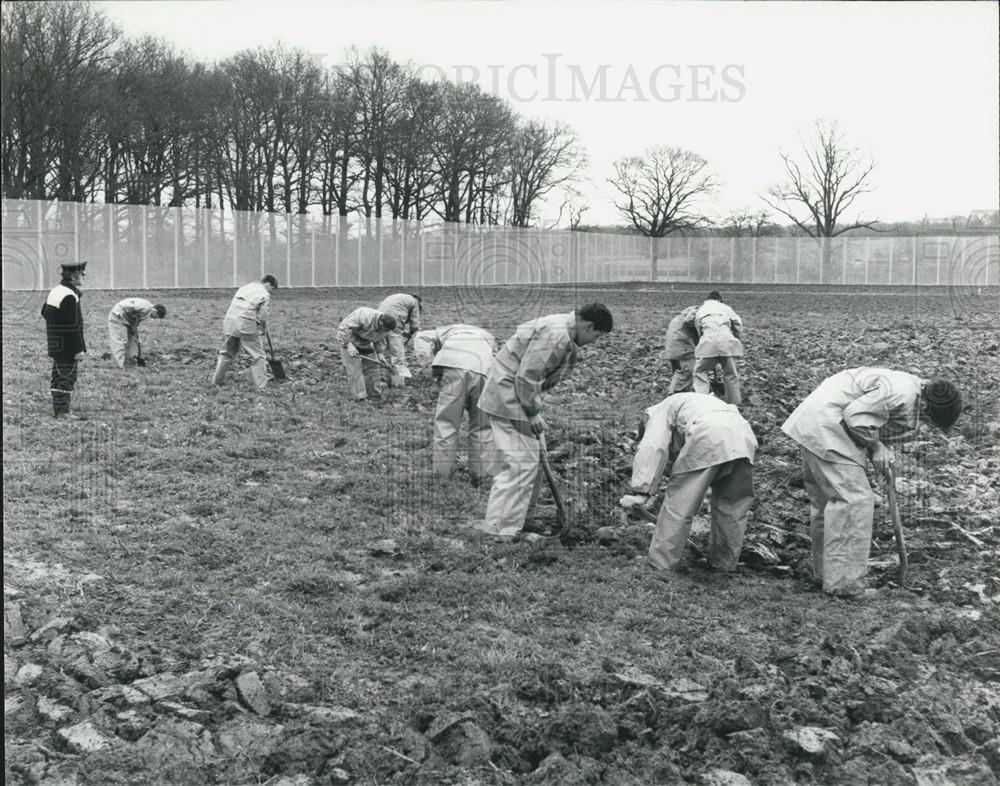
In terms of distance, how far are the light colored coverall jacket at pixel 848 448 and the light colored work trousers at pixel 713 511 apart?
0.46 meters

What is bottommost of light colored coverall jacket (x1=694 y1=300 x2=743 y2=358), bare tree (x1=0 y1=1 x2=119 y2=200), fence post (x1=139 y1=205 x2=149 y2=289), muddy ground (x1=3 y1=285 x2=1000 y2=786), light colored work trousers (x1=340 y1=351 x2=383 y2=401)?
muddy ground (x1=3 y1=285 x2=1000 y2=786)

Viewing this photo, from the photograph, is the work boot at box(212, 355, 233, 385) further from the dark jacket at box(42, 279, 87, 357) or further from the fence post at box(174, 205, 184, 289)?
the fence post at box(174, 205, 184, 289)

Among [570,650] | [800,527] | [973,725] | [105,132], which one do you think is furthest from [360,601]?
[105,132]

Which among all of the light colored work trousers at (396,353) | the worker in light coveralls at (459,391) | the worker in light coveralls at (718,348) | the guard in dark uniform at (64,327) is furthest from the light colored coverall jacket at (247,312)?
the worker in light coveralls at (718,348)

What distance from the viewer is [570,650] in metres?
5.30

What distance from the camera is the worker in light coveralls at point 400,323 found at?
12.5 meters

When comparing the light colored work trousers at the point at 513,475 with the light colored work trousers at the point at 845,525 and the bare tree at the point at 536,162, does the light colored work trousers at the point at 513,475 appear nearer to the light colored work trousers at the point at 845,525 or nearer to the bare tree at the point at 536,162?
the light colored work trousers at the point at 845,525

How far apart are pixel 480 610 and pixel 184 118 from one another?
33162mm

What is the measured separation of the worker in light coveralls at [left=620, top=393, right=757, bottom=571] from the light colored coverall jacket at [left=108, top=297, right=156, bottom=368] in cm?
919

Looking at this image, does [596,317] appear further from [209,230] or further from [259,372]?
[209,230]

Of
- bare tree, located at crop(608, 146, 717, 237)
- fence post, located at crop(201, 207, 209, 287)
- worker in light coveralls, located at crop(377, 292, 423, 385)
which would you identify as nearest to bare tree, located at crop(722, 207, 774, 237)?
bare tree, located at crop(608, 146, 717, 237)

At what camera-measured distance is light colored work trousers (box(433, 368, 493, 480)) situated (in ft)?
30.0

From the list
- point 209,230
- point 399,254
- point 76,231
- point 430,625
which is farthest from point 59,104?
point 430,625

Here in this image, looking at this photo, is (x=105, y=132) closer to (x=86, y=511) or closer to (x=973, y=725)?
(x=86, y=511)
